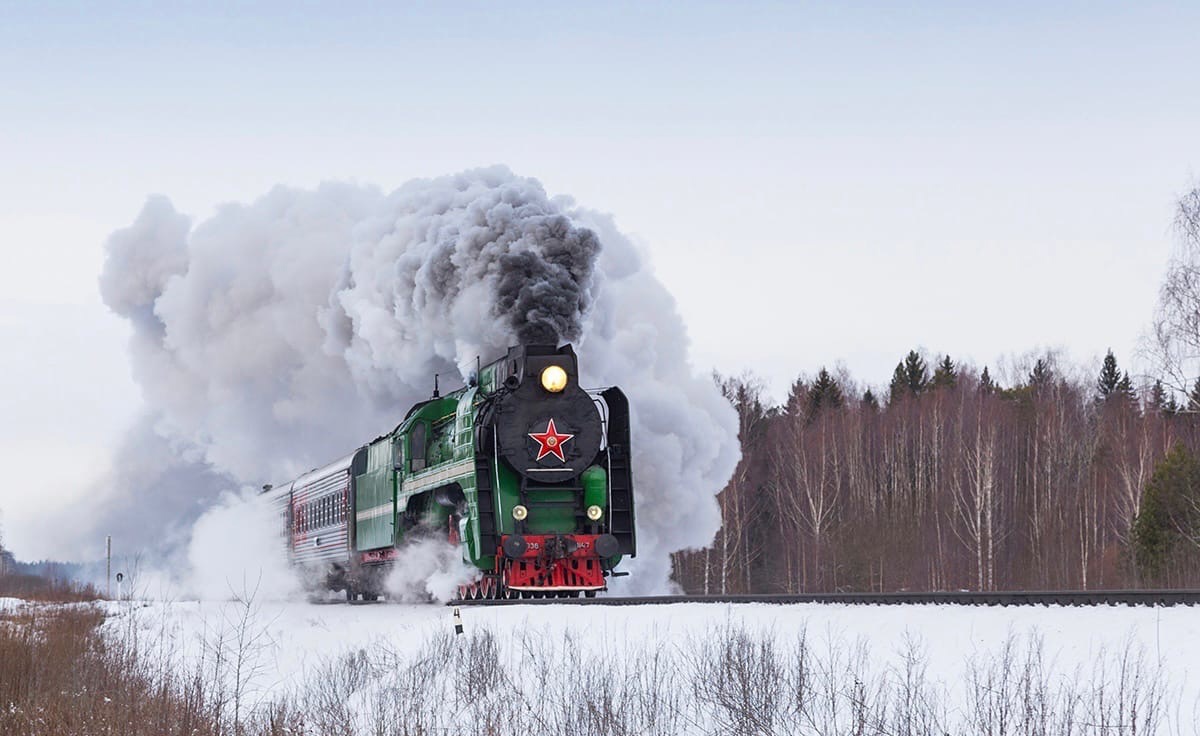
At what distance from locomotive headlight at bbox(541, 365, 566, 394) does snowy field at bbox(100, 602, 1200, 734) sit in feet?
11.8

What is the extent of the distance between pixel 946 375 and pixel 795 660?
2040 inches

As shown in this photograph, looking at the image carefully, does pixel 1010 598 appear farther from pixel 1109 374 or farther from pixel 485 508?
pixel 1109 374

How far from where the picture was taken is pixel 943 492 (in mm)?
41906

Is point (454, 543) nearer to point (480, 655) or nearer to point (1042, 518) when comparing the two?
point (480, 655)

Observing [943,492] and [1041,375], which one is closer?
[943,492]

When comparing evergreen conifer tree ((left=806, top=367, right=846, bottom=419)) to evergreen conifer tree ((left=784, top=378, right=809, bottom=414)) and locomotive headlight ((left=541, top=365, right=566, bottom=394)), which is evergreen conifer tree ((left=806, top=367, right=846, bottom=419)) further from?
locomotive headlight ((left=541, top=365, right=566, bottom=394))

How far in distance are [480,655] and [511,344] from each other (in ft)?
34.9

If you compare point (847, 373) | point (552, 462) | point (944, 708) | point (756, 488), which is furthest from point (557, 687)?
point (847, 373)

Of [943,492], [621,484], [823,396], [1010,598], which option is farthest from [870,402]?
[1010,598]

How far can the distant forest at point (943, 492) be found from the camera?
37094 millimetres

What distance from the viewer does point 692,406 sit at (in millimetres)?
31766

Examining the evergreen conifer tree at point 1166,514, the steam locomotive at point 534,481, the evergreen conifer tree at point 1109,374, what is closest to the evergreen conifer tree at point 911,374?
the evergreen conifer tree at point 1109,374

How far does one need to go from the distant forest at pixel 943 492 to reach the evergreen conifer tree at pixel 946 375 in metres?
2.27

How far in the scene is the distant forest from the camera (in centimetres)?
3709
